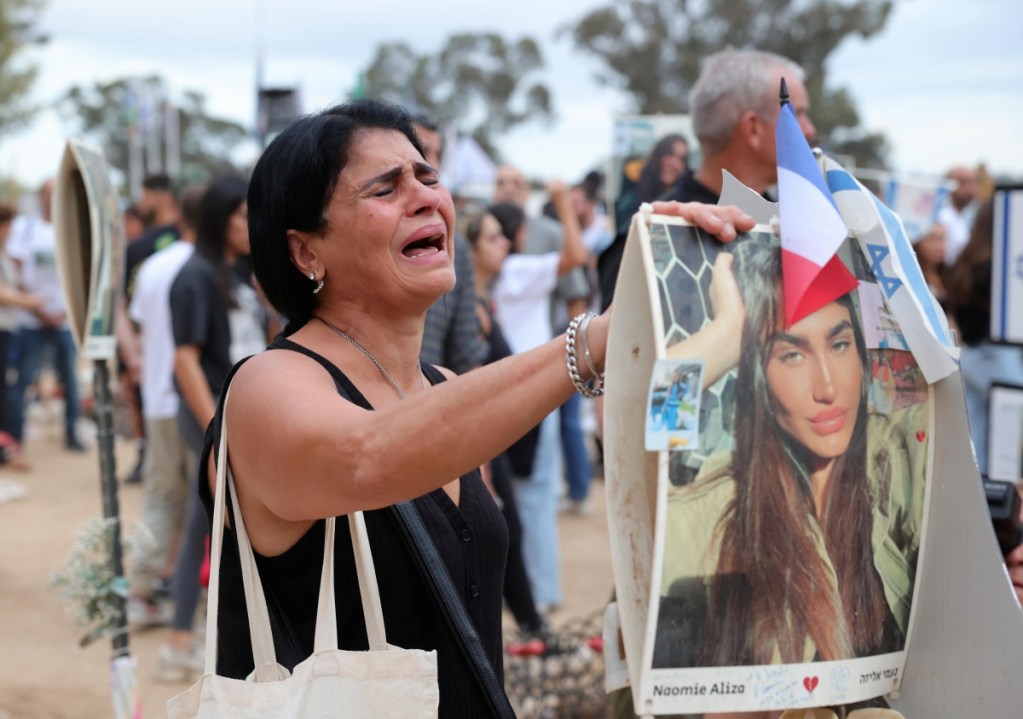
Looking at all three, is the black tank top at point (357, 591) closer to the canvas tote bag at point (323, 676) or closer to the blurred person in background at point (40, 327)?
the canvas tote bag at point (323, 676)

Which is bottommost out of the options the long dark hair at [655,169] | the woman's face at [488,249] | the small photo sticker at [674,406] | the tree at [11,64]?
the small photo sticker at [674,406]

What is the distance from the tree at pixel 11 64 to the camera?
28391 mm

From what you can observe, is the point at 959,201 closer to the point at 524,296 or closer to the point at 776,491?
the point at 524,296

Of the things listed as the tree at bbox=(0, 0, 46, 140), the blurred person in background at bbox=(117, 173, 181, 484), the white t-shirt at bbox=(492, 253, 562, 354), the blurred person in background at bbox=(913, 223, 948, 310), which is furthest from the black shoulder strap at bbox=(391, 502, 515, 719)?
the tree at bbox=(0, 0, 46, 140)

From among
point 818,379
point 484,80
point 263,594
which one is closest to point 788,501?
point 818,379

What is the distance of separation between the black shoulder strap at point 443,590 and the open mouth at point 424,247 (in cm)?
43

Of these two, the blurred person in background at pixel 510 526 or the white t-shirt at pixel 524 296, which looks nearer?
the blurred person in background at pixel 510 526

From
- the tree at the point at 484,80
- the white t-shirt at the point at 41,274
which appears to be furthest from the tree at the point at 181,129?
the white t-shirt at the point at 41,274

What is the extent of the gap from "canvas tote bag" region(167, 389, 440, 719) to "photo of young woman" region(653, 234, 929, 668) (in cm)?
50

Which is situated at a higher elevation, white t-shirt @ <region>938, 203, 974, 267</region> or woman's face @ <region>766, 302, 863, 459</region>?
white t-shirt @ <region>938, 203, 974, 267</region>

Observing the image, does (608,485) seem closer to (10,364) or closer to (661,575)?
(661,575)

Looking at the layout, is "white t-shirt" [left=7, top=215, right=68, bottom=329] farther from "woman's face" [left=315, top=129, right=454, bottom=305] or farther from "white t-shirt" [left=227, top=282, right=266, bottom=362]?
"woman's face" [left=315, top=129, right=454, bottom=305]

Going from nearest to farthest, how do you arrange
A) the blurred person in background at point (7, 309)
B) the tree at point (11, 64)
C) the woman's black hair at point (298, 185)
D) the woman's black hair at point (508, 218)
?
the woman's black hair at point (298, 185), the woman's black hair at point (508, 218), the blurred person in background at point (7, 309), the tree at point (11, 64)

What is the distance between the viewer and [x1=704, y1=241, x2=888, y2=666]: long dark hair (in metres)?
1.46
